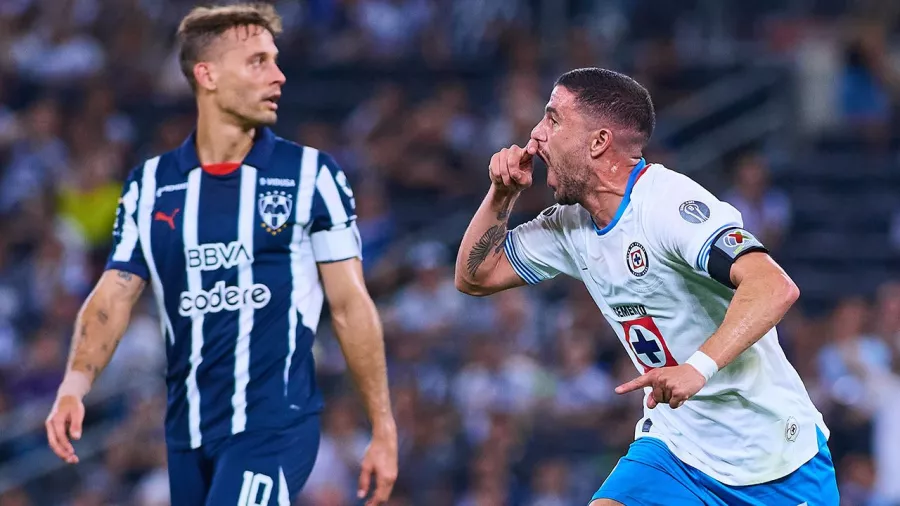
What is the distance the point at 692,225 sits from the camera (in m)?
4.70

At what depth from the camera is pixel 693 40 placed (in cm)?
1636

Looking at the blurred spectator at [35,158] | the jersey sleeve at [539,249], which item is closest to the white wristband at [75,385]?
the jersey sleeve at [539,249]

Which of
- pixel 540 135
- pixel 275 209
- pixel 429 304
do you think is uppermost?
pixel 540 135

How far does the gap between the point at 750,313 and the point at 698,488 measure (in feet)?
2.95

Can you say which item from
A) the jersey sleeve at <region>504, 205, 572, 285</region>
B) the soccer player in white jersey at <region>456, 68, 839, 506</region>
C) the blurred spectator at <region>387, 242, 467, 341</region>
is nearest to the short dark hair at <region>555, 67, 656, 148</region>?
the soccer player in white jersey at <region>456, 68, 839, 506</region>

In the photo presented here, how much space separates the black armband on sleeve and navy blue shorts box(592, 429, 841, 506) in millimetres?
810

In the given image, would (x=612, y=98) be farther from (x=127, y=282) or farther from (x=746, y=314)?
(x=127, y=282)

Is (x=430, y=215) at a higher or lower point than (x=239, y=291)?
lower

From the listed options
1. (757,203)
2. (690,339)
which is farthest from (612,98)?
(757,203)

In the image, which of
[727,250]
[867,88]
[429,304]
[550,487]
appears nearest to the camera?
[727,250]

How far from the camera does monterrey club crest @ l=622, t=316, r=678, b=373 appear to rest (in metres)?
5.02

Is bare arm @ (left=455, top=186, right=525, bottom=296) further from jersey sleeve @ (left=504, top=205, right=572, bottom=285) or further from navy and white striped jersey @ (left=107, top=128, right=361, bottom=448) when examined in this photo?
navy and white striped jersey @ (left=107, top=128, right=361, bottom=448)

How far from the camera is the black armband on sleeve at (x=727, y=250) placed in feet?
15.0

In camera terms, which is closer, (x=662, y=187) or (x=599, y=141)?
(x=662, y=187)
